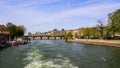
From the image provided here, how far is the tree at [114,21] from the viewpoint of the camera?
367 ft

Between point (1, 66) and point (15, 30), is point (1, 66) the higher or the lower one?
the lower one

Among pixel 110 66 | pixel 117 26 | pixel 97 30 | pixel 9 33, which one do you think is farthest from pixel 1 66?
pixel 97 30

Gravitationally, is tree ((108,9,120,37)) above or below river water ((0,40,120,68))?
above

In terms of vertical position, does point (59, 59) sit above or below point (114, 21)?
below

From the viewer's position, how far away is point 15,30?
16050cm

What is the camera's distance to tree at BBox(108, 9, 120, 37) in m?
112

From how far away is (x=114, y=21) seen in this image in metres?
114

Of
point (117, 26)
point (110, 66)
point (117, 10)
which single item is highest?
point (117, 10)

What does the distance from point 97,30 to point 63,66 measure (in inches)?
4923

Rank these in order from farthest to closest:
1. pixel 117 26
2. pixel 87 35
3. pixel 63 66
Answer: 1. pixel 87 35
2. pixel 117 26
3. pixel 63 66

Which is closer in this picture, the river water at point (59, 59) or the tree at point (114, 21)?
the river water at point (59, 59)

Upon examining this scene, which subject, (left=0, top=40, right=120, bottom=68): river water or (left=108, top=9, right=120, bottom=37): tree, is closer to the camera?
(left=0, top=40, right=120, bottom=68): river water

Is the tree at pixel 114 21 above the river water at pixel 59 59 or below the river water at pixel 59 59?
above

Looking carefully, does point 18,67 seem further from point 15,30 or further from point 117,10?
point 15,30
